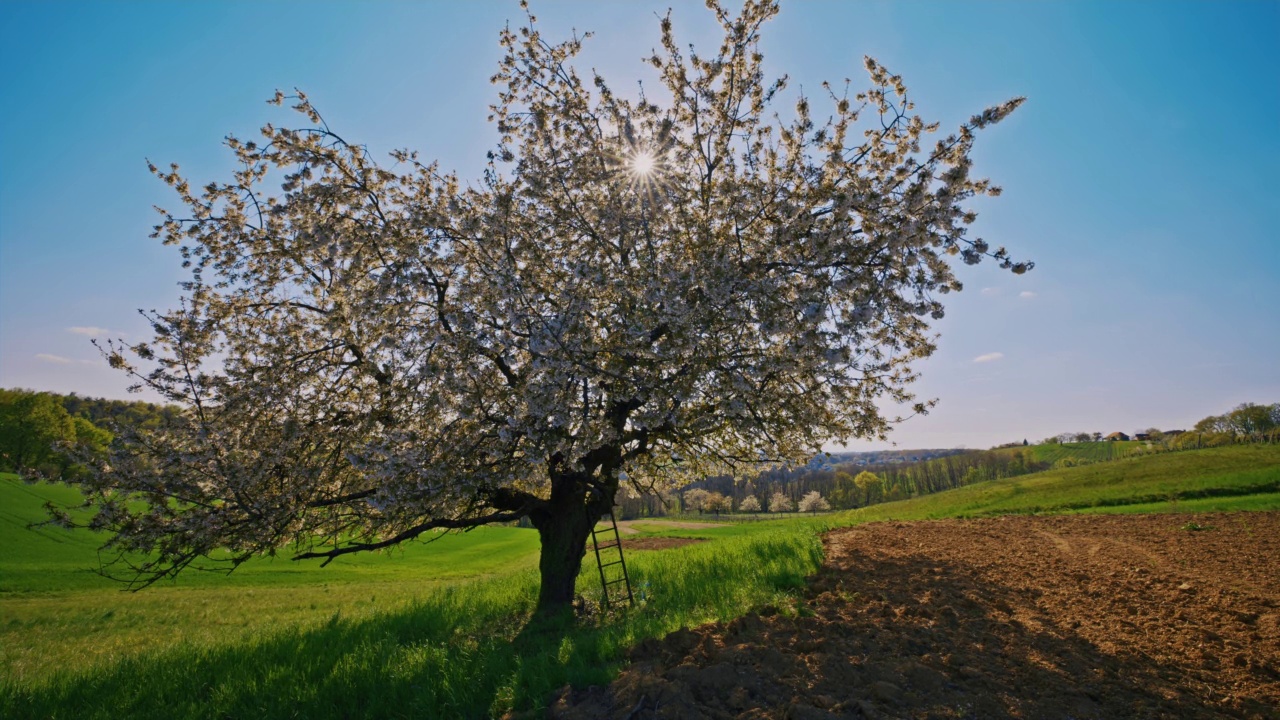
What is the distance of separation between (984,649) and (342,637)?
10.9 m

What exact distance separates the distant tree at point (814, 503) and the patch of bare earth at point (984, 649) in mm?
104083

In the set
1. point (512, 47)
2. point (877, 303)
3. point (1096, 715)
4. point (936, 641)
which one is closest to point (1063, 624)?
point (936, 641)

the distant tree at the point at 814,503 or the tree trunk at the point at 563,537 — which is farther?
the distant tree at the point at 814,503

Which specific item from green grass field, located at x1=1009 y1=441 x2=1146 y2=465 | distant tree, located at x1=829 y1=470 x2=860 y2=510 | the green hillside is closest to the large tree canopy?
the green hillside

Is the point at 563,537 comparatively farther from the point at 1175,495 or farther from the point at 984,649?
the point at 1175,495

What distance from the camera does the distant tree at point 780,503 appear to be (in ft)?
369

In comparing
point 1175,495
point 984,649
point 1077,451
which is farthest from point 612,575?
point 1077,451

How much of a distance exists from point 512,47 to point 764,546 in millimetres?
13849

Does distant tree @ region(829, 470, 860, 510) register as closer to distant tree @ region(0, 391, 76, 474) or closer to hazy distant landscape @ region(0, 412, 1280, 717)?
hazy distant landscape @ region(0, 412, 1280, 717)

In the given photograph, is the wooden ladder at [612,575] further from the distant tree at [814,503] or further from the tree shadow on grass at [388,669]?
the distant tree at [814,503]

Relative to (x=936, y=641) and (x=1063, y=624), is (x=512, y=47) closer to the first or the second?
(x=936, y=641)

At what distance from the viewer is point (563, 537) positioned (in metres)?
11.8

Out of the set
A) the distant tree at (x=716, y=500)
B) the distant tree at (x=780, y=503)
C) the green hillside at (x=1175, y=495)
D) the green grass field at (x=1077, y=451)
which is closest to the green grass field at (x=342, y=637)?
the green hillside at (x=1175, y=495)

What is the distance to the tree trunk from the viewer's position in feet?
38.4
